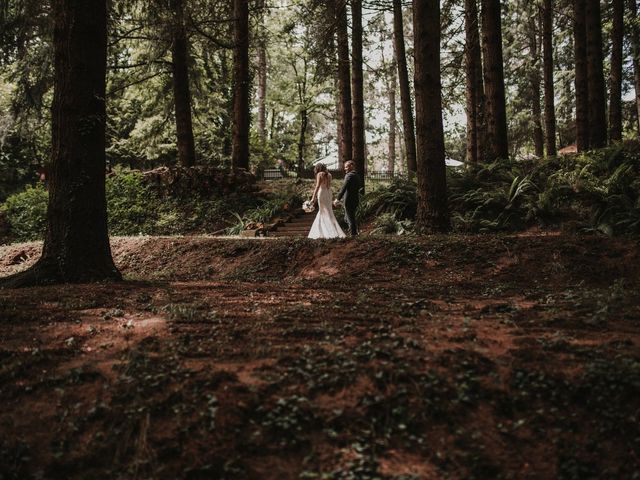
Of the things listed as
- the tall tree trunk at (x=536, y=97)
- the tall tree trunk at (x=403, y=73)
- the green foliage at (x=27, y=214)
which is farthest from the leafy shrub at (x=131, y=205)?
the tall tree trunk at (x=536, y=97)

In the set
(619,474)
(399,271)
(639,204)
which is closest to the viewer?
(619,474)

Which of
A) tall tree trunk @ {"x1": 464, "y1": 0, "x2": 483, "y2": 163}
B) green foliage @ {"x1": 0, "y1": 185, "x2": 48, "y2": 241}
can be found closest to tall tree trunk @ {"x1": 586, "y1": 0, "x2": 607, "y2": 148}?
tall tree trunk @ {"x1": 464, "y1": 0, "x2": 483, "y2": 163}

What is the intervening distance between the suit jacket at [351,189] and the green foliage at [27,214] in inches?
457

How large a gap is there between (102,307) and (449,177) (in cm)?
1038

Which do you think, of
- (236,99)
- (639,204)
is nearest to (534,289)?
(639,204)

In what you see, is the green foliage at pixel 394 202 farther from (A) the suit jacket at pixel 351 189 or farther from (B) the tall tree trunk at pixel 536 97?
(B) the tall tree trunk at pixel 536 97

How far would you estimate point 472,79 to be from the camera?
56.9ft

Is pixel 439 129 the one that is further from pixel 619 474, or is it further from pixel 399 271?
pixel 619 474

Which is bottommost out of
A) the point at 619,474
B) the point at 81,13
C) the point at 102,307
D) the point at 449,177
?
the point at 619,474

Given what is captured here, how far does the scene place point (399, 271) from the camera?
855 centimetres

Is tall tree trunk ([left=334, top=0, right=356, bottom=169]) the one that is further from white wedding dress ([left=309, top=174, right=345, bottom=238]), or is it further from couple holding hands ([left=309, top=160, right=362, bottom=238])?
white wedding dress ([left=309, top=174, right=345, bottom=238])

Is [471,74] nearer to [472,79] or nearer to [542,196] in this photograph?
[472,79]

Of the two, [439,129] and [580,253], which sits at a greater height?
[439,129]

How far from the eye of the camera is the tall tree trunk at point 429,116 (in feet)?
32.2
